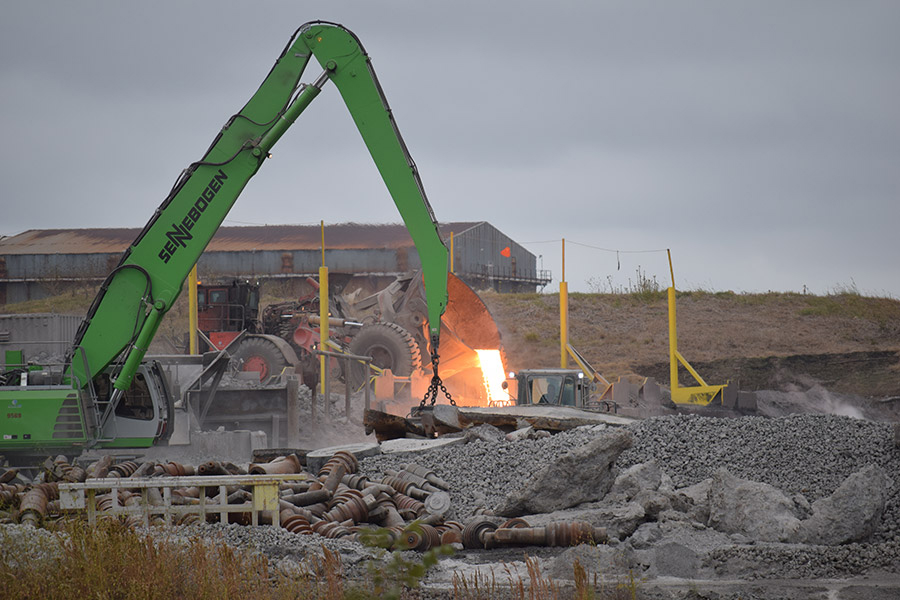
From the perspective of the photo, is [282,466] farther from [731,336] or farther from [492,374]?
[731,336]

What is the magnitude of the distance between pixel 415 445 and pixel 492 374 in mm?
10650

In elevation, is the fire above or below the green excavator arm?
below

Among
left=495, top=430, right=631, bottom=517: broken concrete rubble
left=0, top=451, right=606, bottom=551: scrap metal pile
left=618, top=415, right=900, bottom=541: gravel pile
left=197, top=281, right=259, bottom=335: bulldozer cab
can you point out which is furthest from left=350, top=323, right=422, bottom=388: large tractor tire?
left=495, top=430, right=631, bottom=517: broken concrete rubble

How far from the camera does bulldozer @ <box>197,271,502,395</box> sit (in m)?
23.9

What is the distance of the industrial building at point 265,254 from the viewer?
1779 inches

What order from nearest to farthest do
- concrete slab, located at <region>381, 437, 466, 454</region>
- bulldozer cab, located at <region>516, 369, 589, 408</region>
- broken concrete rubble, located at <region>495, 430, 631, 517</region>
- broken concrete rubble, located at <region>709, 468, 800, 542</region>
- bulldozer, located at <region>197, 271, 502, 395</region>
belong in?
broken concrete rubble, located at <region>709, 468, 800, 542</region>, broken concrete rubble, located at <region>495, 430, 631, 517</region>, concrete slab, located at <region>381, 437, 466, 454</region>, bulldozer cab, located at <region>516, 369, 589, 408</region>, bulldozer, located at <region>197, 271, 502, 395</region>

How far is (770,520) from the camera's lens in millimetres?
9156

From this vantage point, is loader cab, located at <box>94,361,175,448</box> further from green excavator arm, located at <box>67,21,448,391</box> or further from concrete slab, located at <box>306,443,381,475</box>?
concrete slab, located at <box>306,443,381,475</box>

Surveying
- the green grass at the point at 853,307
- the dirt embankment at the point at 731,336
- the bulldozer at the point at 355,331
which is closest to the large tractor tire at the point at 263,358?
the bulldozer at the point at 355,331

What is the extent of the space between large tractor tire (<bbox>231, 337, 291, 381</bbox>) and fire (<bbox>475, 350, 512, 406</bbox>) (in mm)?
4959

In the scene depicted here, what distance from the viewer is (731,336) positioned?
41.2 m

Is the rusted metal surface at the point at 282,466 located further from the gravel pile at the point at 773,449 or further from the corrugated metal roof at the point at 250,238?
the corrugated metal roof at the point at 250,238

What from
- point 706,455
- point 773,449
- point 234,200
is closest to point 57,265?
point 234,200

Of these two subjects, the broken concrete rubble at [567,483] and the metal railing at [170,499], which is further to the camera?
the broken concrete rubble at [567,483]
